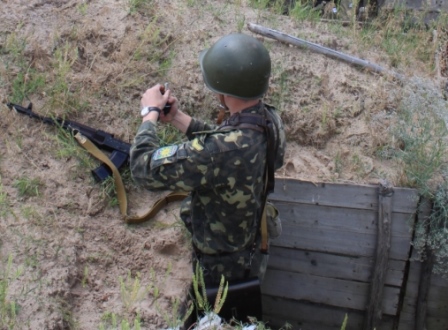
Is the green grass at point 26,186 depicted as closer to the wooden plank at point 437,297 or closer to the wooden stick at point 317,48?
the wooden stick at point 317,48

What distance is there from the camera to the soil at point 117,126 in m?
4.02

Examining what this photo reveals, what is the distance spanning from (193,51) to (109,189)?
1529 millimetres

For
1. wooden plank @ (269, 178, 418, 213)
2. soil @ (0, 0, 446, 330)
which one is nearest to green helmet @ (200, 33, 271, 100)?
soil @ (0, 0, 446, 330)

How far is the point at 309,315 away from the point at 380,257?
2.80ft

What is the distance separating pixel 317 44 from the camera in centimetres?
586

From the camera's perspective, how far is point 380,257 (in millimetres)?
4988

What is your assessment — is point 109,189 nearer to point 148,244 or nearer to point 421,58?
point 148,244

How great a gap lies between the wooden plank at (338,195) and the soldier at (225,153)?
1.12 meters

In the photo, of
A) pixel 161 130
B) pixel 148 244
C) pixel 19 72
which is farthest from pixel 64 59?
pixel 148 244

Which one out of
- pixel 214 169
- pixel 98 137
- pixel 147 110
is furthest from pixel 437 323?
pixel 147 110

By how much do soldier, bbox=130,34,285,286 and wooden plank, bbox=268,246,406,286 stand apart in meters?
1.40

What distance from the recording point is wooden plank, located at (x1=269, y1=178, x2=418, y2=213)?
488 cm

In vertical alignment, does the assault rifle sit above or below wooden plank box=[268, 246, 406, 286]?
above

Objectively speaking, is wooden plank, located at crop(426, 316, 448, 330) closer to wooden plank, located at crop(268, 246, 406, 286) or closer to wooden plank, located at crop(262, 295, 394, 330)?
wooden plank, located at crop(262, 295, 394, 330)
